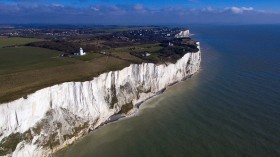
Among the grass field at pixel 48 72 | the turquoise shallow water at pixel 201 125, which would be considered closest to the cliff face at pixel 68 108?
the grass field at pixel 48 72

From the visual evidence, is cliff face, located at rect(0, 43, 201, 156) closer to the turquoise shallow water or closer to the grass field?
the grass field

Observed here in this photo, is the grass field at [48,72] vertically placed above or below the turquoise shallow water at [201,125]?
above

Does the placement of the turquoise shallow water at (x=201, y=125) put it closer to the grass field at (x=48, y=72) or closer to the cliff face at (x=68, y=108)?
the cliff face at (x=68, y=108)

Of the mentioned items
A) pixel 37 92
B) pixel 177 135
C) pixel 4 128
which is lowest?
pixel 177 135

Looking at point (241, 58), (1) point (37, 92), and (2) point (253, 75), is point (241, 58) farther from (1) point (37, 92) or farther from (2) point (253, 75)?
(1) point (37, 92)

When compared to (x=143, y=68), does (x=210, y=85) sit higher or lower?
lower

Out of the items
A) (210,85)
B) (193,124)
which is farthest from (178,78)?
(193,124)

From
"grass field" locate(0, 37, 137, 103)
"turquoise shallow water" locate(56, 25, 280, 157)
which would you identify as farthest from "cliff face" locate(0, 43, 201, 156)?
"turquoise shallow water" locate(56, 25, 280, 157)
